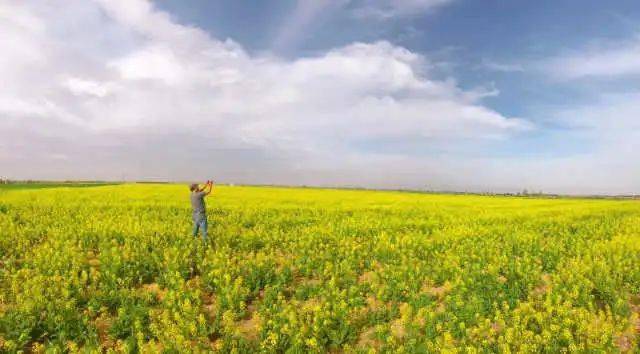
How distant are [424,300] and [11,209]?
2290 centimetres

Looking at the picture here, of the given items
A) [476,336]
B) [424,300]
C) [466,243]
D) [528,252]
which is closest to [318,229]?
[466,243]

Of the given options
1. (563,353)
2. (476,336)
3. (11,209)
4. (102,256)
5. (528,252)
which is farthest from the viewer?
(11,209)

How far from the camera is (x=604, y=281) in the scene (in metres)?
11.7

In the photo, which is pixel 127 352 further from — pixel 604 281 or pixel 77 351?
pixel 604 281

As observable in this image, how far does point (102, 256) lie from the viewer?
13.3m

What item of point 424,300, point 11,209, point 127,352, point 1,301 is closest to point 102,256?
point 1,301

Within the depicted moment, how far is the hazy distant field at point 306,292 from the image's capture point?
8875 mm

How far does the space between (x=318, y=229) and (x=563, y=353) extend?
12.0m

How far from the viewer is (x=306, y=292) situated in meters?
11.2

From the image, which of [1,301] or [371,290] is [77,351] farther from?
[371,290]

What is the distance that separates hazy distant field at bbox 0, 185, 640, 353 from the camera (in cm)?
888

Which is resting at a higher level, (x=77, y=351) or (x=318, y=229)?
(x=318, y=229)

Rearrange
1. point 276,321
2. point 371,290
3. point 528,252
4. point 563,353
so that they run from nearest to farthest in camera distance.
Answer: point 563,353 → point 276,321 → point 371,290 → point 528,252

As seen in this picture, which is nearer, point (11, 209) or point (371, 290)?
point (371, 290)
